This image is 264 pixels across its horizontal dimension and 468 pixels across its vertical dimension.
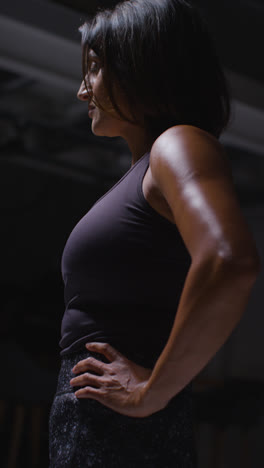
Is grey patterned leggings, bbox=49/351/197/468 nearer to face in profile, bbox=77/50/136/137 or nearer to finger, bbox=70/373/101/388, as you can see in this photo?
finger, bbox=70/373/101/388

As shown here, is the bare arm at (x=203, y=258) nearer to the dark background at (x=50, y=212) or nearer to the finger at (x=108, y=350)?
the finger at (x=108, y=350)

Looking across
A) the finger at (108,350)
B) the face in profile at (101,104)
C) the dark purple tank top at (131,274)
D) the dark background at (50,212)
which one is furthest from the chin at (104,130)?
the dark background at (50,212)

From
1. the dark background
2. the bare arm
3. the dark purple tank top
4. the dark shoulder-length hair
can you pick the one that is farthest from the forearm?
the dark background

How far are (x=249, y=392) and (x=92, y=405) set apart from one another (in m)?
3.72

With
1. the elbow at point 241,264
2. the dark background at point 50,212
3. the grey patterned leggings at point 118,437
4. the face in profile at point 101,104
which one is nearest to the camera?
the elbow at point 241,264

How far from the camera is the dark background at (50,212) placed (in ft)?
9.18

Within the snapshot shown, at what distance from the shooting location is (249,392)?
4.13m

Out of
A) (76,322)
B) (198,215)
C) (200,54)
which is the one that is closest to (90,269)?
(76,322)

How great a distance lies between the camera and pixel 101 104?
77 cm

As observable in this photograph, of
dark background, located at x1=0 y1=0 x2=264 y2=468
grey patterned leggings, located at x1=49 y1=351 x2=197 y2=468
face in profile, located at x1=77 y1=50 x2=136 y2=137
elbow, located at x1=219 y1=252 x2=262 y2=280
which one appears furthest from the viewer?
dark background, located at x1=0 y1=0 x2=264 y2=468

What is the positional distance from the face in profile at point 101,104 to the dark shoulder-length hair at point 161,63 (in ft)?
0.04

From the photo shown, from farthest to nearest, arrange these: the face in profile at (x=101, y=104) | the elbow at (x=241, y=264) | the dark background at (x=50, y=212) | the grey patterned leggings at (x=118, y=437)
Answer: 1. the dark background at (x=50, y=212)
2. the face in profile at (x=101, y=104)
3. the grey patterned leggings at (x=118, y=437)
4. the elbow at (x=241, y=264)

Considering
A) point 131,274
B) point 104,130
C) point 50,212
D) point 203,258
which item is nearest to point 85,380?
point 131,274

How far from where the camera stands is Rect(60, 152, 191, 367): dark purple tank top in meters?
0.65
